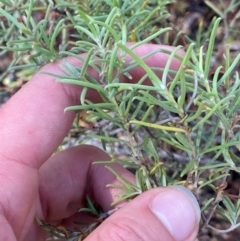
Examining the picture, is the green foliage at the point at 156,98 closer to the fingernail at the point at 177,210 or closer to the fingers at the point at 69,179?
the fingernail at the point at 177,210

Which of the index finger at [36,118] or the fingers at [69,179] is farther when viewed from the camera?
the fingers at [69,179]

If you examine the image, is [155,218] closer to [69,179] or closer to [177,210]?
[177,210]

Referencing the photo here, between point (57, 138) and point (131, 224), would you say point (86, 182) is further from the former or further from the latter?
point (131, 224)

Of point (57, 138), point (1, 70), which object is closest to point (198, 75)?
point (57, 138)

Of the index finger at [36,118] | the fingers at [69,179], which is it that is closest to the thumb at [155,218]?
the index finger at [36,118]

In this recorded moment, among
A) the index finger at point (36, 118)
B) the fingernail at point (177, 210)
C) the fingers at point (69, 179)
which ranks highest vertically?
the index finger at point (36, 118)

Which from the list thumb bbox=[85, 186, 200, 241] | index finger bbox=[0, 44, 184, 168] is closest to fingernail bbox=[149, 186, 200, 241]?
thumb bbox=[85, 186, 200, 241]

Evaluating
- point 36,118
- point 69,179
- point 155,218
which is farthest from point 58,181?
point 155,218
